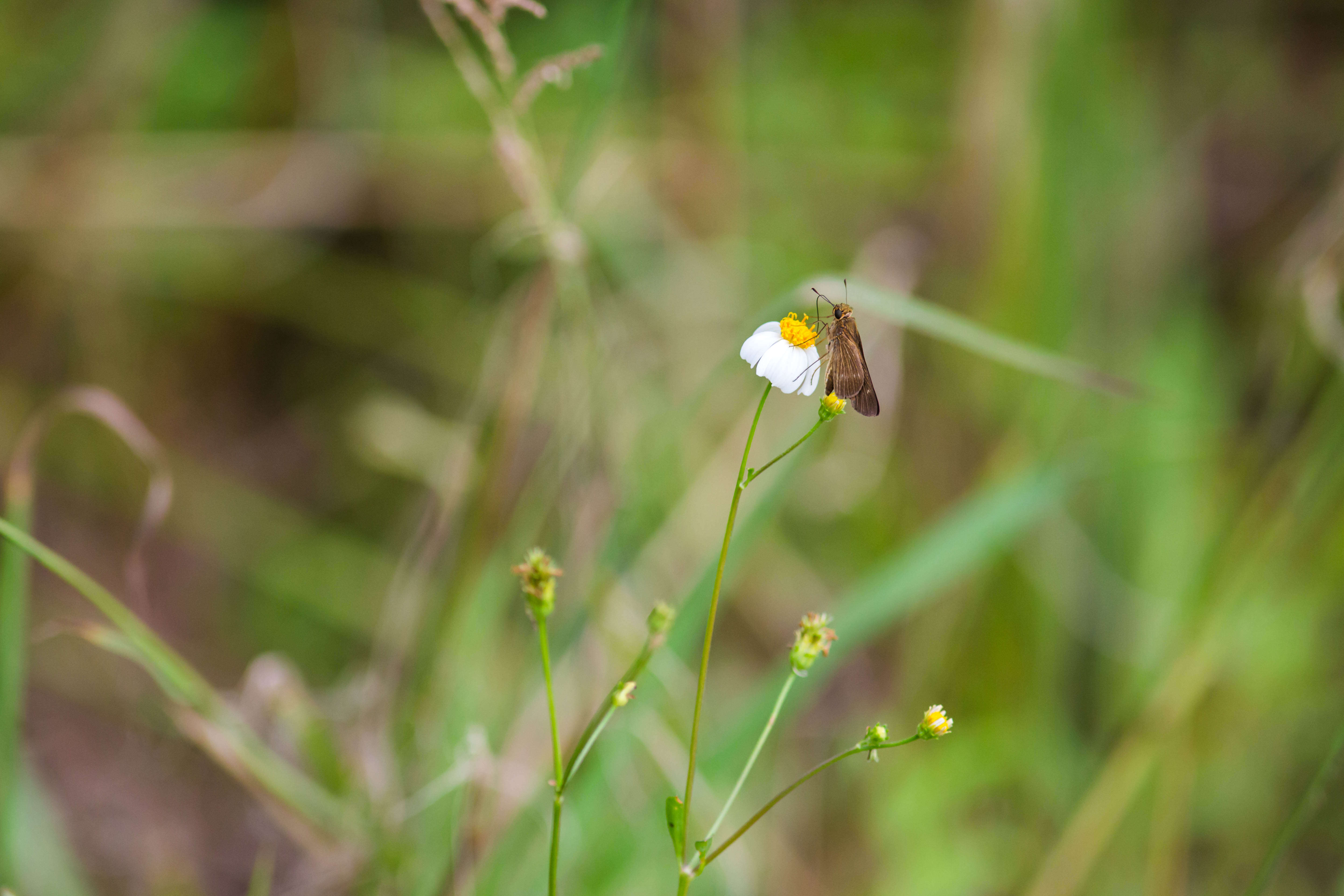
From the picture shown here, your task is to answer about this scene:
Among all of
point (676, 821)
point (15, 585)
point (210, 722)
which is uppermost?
point (15, 585)

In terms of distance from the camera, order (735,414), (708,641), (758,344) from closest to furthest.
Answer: (708,641) → (758,344) → (735,414)

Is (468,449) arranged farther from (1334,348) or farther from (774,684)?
(1334,348)

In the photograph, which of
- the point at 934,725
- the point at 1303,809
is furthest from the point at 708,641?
the point at 1303,809

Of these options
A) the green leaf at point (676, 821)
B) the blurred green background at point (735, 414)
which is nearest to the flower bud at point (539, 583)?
the green leaf at point (676, 821)

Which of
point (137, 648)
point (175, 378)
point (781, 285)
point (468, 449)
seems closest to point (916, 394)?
point (781, 285)

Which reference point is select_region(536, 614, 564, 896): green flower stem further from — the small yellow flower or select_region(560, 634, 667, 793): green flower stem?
the small yellow flower

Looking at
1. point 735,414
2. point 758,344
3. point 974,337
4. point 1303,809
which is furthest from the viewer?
point 735,414

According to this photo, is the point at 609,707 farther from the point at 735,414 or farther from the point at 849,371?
the point at 735,414

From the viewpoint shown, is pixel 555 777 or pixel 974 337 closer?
pixel 555 777
